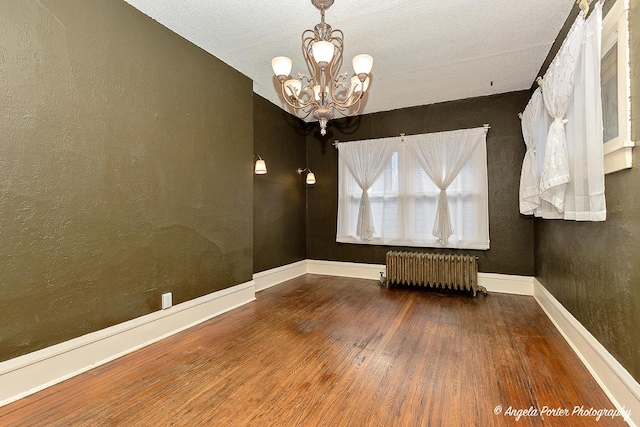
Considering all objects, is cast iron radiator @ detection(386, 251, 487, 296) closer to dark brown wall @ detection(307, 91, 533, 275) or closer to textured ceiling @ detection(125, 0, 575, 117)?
dark brown wall @ detection(307, 91, 533, 275)

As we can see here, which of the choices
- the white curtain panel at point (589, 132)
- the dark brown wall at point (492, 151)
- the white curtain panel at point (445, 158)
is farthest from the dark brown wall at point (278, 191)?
the white curtain panel at point (589, 132)

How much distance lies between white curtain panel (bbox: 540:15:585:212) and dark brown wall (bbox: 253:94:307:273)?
11.2ft

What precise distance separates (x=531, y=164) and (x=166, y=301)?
167 inches

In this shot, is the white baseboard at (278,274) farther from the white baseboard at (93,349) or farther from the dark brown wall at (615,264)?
the dark brown wall at (615,264)

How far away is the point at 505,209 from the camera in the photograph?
13.9 feet

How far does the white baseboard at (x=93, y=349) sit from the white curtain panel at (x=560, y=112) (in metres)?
3.40

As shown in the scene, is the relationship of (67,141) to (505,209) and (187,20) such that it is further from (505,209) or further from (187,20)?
(505,209)

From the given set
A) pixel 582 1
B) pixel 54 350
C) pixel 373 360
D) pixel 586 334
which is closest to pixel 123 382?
pixel 54 350

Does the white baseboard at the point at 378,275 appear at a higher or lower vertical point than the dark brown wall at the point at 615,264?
lower

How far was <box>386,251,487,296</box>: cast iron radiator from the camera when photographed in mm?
4125

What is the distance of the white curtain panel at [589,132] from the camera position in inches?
72.8

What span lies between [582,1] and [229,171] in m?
3.44

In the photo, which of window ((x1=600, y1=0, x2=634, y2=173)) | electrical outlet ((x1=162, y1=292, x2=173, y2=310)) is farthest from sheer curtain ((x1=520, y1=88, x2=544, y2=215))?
electrical outlet ((x1=162, y1=292, x2=173, y2=310))

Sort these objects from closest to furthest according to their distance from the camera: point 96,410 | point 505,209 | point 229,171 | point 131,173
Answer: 1. point 96,410
2. point 131,173
3. point 229,171
4. point 505,209
